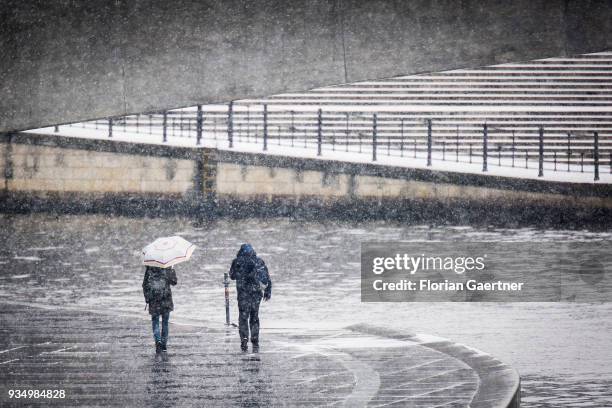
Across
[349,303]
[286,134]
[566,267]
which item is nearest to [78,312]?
[349,303]

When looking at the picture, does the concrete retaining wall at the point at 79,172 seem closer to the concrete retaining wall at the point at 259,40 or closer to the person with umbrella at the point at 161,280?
the concrete retaining wall at the point at 259,40

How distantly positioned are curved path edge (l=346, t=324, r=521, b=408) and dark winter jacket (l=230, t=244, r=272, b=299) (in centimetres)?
153

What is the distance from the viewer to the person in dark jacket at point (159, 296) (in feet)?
35.7

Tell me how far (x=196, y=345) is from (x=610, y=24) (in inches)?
199

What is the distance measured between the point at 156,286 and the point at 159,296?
0.09m

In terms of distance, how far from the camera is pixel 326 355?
10.8 meters

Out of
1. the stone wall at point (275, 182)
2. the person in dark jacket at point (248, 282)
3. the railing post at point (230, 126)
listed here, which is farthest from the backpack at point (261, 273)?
the railing post at point (230, 126)

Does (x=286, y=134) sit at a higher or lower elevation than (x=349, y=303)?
higher

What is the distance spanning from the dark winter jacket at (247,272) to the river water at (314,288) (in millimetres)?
1875

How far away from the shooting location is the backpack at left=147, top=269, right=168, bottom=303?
10.9 m

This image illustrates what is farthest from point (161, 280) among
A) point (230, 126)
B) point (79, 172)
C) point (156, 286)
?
point (79, 172)

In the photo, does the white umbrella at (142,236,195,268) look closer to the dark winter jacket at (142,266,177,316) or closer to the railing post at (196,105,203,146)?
the dark winter jacket at (142,266,177,316)

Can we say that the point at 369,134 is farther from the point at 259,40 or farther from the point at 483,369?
the point at 483,369

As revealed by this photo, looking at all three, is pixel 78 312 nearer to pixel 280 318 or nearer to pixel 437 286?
pixel 280 318
